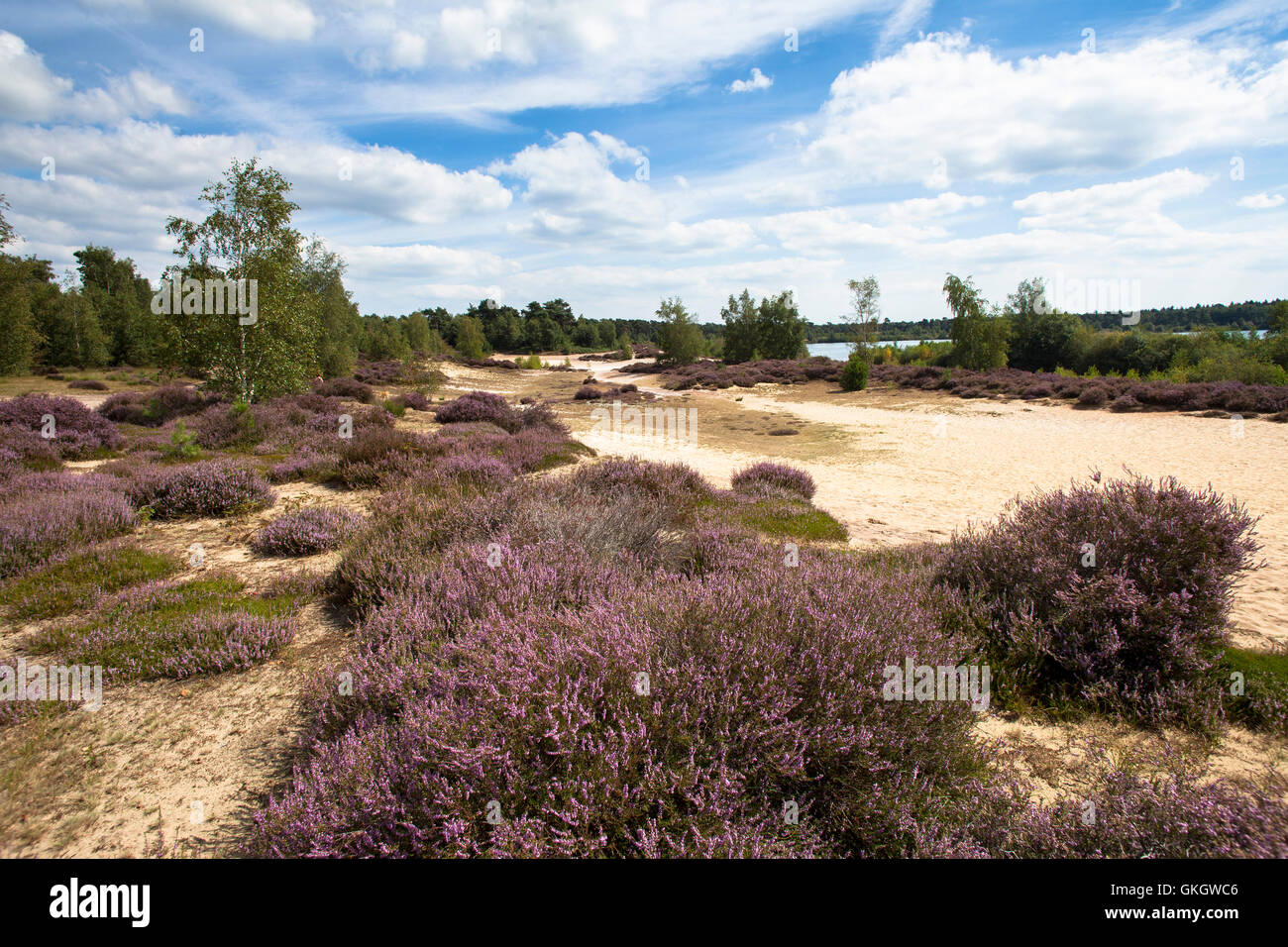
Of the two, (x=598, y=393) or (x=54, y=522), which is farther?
(x=598, y=393)

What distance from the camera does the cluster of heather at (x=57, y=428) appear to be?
35.9ft

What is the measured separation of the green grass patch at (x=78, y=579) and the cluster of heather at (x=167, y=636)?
10.9 inches

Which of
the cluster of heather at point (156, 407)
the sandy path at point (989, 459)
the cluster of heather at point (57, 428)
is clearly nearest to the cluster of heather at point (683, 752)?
the sandy path at point (989, 459)

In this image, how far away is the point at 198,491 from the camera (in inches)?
307

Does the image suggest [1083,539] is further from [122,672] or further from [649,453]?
[649,453]

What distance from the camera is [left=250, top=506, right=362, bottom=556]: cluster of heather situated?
253 inches

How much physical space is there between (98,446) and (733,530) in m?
13.2

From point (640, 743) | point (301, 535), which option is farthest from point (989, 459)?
point (640, 743)

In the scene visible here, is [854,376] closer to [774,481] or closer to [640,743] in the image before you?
[774,481]
